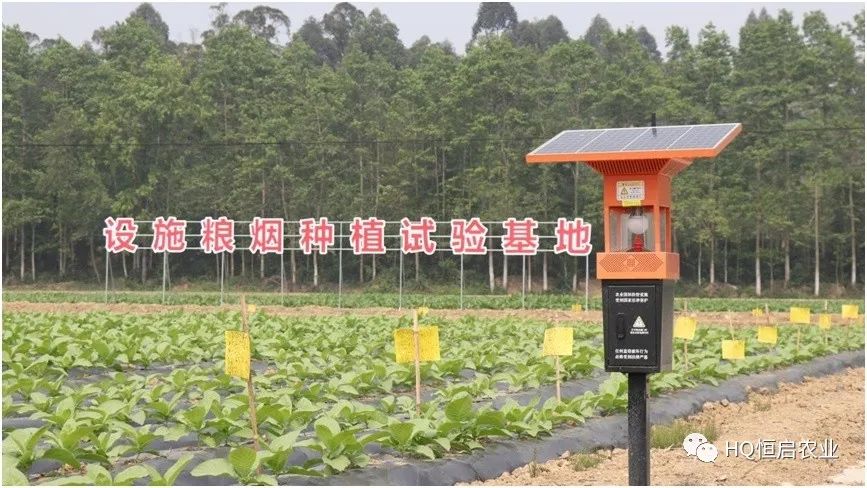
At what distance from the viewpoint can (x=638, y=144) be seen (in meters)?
6.77

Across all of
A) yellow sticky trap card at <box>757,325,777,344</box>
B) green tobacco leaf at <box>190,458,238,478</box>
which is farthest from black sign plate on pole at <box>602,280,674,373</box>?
yellow sticky trap card at <box>757,325,777,344</box>

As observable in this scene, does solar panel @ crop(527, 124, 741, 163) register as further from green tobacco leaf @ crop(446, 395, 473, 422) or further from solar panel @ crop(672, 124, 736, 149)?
green tobacco leaf @ crop(446, 395, 473, 422)

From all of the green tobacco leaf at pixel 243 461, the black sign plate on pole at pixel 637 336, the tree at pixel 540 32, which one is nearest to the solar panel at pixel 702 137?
the black sign plate on pole at pixel 637 336

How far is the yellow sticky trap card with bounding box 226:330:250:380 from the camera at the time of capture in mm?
6625

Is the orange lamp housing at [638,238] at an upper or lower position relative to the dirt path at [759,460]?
upper

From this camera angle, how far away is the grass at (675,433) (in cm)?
895

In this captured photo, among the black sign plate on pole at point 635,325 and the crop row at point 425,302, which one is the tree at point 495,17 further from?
the black sign plate on pole at point 635,325

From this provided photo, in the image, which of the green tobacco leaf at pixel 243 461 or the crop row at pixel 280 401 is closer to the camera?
the green tobacco leaf at pixel 243 461

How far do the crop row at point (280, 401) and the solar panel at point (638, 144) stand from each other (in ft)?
6.32

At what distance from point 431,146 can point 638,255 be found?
1610 inches

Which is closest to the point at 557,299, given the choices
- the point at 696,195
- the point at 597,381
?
the point at 696,195

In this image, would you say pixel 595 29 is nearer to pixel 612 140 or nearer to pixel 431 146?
pixel 431 146

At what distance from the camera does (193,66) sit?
2210 inches

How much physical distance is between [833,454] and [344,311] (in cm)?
2109
